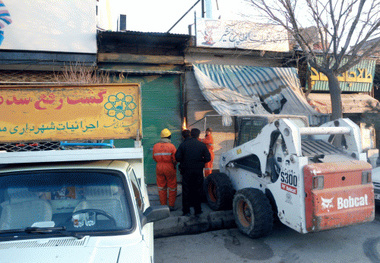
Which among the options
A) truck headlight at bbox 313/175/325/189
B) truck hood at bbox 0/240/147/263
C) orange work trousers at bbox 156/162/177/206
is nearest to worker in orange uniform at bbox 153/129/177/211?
orange work trousers at bbox 156/162/177/206

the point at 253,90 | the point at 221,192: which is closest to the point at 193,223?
the point at 221,192

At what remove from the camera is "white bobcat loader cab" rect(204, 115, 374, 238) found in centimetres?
406

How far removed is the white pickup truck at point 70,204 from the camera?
231cm

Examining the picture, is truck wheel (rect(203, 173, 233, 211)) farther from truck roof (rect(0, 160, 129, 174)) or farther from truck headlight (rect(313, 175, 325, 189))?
truck roof (rect(0, 160, 129, 174))

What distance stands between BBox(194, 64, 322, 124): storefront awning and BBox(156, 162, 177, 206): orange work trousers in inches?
114

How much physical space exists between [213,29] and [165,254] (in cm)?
747

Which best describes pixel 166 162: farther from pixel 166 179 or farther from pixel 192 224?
pixel 192 224

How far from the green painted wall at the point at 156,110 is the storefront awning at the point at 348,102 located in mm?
4625

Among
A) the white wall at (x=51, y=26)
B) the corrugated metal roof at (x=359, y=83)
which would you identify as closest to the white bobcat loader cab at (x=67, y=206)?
the white wall at (x=51, y=26)

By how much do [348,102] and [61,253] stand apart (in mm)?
11167

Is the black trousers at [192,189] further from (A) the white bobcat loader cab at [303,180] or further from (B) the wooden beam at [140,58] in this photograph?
(B) the wooden beam at [140,58]

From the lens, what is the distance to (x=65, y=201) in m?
2.62

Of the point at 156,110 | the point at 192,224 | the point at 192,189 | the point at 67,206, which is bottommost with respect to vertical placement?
the point at 192,224

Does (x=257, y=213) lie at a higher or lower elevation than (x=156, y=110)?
lower
